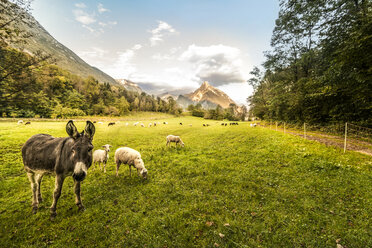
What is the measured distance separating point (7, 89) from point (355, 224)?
1867 cm

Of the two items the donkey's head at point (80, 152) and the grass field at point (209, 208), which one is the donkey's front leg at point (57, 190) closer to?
the grass field at point (209, 208)

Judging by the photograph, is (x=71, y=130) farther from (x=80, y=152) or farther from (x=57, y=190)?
(x=57, y=190)

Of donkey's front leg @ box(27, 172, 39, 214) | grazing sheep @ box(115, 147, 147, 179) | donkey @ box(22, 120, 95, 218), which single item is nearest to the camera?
donkey @ box(22, 120, 95, 218)

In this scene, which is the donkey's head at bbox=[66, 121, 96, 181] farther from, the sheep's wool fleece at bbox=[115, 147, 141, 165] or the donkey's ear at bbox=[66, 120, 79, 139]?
the sheep's wool fleece at bbox=[115, 147, 141, 165]

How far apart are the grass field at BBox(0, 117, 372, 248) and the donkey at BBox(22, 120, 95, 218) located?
0.92 meters

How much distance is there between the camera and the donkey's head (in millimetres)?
4035

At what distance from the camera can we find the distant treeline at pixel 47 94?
7887 millimetres

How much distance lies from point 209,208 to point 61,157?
6.13 meters

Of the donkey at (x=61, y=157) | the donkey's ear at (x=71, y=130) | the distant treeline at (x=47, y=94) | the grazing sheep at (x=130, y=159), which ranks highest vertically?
the distant treeline at (x=47, y=94)

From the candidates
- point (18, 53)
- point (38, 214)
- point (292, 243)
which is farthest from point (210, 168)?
point (18, 53)

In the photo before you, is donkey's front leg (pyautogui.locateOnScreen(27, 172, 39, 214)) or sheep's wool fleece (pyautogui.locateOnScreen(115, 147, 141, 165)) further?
sheep's wool fleece (pyautogui.locateOnScreen(115, 147, 141, 165))

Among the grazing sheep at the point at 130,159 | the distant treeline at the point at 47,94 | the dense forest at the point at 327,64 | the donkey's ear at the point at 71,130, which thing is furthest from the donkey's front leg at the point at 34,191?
the dense forest at the point at 327,64

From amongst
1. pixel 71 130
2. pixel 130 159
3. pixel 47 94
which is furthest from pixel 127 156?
pixel 47 94

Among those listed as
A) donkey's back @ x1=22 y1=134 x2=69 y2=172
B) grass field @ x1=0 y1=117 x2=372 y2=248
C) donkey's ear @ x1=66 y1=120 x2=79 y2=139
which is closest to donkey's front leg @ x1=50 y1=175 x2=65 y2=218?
grass field @ x1=0 y1=117 x2=372 y2=248
